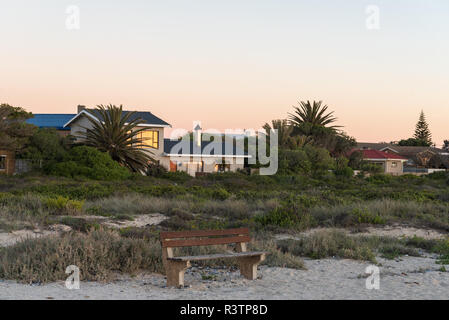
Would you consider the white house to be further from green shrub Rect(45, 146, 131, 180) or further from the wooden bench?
the wooden bench

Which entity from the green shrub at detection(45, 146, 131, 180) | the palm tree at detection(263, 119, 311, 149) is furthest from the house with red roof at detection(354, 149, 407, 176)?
the green shrub at detection(45, 146, 131, 180)

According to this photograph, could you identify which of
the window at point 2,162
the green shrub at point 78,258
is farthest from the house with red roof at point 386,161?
the green shrub at point 78,258

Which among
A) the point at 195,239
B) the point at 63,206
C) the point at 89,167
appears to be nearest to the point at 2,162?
the point at 89,167

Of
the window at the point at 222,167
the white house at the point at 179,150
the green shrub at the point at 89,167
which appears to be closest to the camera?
the green shrub at the point at 89,167

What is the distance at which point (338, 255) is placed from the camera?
36.4 feet

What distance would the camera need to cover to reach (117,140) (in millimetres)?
35875

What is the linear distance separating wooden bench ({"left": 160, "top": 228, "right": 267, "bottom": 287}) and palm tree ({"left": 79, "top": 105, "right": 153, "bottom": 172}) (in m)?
27.3

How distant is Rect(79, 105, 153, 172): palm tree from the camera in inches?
1407

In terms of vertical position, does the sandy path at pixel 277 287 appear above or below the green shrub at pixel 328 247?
below

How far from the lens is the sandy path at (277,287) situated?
7570mm

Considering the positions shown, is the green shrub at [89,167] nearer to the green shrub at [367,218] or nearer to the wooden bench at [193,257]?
the green shrub at [367,218]

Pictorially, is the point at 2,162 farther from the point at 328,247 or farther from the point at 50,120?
the point at 328,247

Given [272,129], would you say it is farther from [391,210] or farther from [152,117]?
[391,210]
